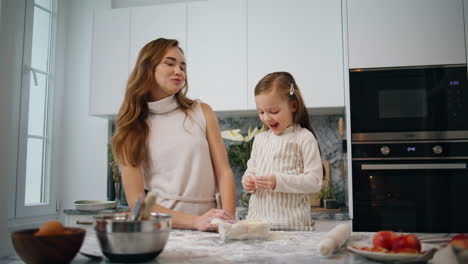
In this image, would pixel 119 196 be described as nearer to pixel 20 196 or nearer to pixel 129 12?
pixel 20 196

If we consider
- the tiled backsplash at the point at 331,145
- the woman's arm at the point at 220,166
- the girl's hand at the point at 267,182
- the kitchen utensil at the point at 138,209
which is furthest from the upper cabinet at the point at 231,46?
the kitchen utensil at the point at 138,209

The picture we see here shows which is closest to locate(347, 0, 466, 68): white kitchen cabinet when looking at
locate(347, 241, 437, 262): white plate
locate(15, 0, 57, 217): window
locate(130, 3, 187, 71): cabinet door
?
locate(130, 3, 187, 71): cabinet door

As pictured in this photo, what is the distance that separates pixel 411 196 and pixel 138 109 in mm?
1744

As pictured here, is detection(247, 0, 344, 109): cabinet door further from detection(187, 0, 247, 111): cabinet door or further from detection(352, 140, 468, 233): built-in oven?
detection(352, 140, 468, 233): built-in oven

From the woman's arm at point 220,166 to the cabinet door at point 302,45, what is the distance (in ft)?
3.70

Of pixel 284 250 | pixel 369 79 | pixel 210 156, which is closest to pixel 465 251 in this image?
pixel 284 250

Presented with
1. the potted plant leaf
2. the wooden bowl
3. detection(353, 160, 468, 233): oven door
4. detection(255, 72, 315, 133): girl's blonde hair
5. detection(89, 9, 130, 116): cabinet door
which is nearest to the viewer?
the wooden bowl

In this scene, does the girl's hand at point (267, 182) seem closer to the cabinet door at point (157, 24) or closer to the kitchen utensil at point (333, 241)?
the kitchen utensil at point (333, 241)

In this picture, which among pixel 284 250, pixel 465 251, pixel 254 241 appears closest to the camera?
pixel 465 251

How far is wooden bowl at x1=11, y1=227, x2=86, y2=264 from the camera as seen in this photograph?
686mm

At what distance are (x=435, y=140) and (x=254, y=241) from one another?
5.96 ft

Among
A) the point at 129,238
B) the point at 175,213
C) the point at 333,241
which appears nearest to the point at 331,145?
the point at 175,213

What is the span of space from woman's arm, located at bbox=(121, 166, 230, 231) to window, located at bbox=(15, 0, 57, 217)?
5.66 ft

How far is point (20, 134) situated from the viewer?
277 centimetres
